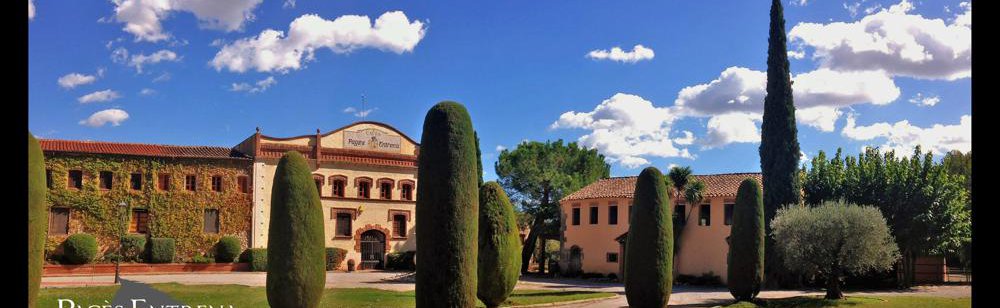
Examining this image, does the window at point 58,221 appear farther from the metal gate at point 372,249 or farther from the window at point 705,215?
the window at point 705,215

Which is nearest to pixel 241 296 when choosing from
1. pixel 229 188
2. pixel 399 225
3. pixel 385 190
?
pixel 229 188

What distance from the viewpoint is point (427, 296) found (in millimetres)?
14547

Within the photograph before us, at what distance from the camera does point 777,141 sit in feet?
119

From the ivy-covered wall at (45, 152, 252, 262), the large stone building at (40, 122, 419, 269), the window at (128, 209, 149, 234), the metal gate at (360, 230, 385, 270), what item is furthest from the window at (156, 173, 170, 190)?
the metal gate at (360, 230, 385, 270)

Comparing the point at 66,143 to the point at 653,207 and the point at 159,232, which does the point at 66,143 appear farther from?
the point at 653,207

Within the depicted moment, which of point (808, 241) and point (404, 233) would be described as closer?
point (808, 241)

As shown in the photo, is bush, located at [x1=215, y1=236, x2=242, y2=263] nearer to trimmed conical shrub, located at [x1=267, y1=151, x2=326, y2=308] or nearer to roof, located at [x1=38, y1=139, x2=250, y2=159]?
roof, located at [x1=38, y1=139, x2=250, y2=159]

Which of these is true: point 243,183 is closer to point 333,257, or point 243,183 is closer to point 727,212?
point 333,257

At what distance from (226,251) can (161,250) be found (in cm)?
335

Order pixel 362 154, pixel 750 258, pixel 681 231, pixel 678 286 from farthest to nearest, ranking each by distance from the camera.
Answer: pixel 362 154
pixel 681 231
pixel 678 286
pixel 750 258

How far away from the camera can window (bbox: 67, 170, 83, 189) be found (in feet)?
129

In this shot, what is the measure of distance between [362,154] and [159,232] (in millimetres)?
12568

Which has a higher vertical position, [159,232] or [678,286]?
[159,232]
